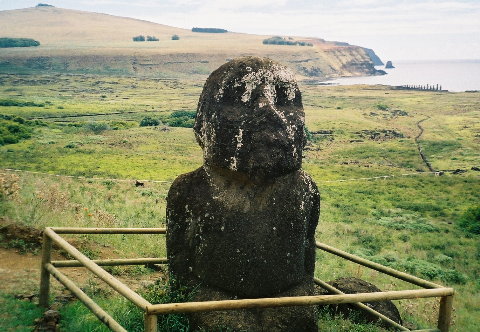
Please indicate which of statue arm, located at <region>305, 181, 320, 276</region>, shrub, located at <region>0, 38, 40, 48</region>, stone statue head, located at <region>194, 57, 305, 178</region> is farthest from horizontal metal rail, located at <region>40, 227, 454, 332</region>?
shrub, located at <region>0, 38, 40, 48</region>

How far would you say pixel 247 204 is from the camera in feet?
17.6

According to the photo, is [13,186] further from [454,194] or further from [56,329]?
[454,194]

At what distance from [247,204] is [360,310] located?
284 centimetres

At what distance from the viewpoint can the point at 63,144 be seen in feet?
135

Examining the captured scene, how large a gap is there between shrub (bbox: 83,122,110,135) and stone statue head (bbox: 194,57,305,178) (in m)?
46.8

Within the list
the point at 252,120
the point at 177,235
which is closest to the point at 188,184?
the point at 177,235

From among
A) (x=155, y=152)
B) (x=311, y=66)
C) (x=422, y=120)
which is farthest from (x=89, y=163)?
(x=311, y=66)

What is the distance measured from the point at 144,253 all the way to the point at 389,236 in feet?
44.0

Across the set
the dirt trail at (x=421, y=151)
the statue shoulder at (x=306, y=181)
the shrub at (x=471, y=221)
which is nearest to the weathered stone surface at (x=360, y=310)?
the statue shoulder at (x=306, y=181)

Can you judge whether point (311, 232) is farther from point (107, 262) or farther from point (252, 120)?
point (107, 262)

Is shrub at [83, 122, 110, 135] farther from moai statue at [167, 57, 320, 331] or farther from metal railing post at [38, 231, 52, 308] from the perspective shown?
moai statue at [167, 57, 320, 331]

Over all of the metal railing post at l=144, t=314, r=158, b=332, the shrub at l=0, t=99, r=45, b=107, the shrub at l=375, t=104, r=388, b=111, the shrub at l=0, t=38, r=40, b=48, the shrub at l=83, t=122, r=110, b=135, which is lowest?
the shrub at l=83, t=122, r=110, b=135

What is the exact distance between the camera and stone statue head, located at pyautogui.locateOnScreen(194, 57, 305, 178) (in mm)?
5324

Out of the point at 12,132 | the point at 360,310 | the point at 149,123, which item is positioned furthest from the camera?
the point at 149,123
